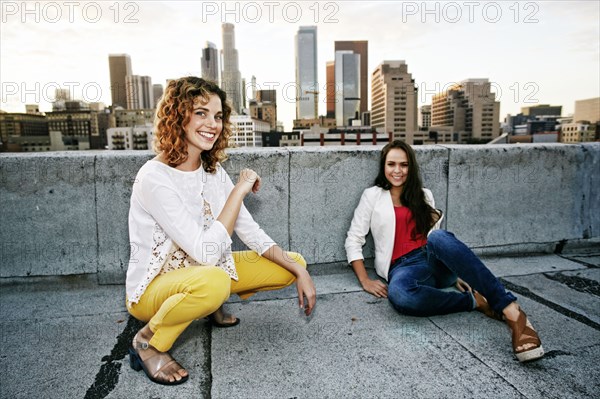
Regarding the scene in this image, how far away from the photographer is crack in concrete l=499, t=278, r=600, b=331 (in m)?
2.62

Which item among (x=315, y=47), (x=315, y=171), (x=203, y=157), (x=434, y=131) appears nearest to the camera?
(x=203, y=157)

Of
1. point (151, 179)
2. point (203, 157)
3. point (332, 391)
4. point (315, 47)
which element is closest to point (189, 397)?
point (332, 391)

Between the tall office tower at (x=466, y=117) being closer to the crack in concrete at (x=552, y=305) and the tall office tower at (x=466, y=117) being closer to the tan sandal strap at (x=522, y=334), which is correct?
the crack in concrete at (x=552, y=305)

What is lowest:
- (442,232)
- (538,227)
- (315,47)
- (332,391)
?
(332,391)

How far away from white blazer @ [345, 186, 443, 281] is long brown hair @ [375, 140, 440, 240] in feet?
0.20

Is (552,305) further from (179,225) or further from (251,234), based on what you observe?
(179,225)

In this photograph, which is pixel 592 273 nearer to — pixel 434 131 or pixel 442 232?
pixel 442 232

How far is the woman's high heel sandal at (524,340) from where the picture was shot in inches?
83.7

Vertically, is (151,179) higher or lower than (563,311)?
higher

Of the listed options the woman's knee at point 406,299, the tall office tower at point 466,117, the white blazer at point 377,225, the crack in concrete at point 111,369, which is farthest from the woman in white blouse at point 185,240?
the tall office tower at point 466,117

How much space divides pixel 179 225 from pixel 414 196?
1857mm

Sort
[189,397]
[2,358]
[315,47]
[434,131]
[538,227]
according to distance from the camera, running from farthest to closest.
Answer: [315,47] → [434,131] → [538,227] → [2,358] → [189,397]

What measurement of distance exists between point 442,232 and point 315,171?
1.23m

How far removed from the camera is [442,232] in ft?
8.60
